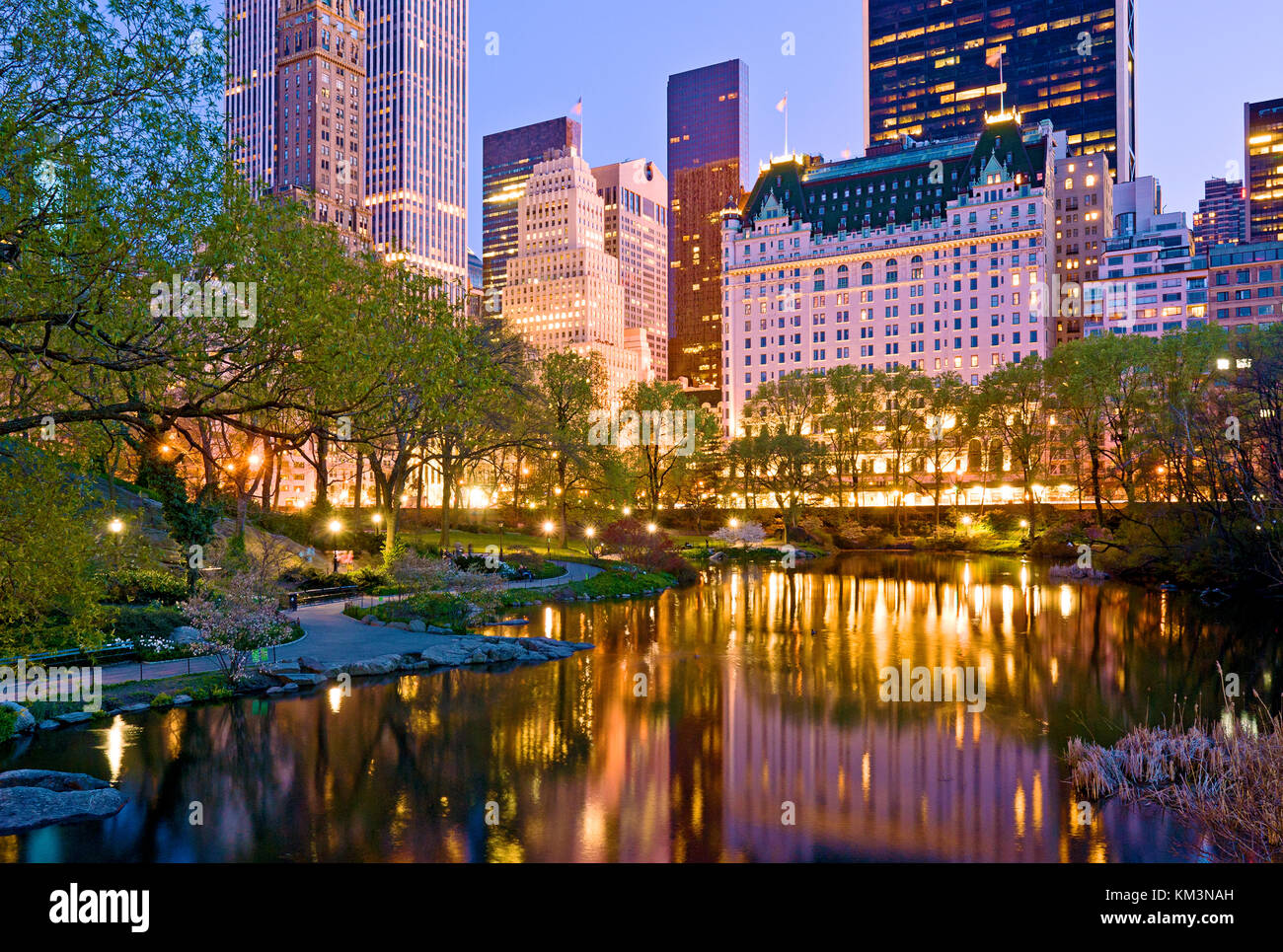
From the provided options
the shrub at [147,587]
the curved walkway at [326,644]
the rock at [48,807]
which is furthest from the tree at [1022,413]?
the rock at [48,807]

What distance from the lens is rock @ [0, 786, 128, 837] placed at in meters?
16.9

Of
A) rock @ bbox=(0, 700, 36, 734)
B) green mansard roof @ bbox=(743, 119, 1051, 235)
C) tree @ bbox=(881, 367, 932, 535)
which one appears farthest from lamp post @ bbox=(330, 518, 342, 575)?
green mansard roof @ bbox=(743, 119, 1051, 235)

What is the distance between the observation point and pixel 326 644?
3288 cm

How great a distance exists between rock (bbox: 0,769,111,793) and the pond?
2.56ft

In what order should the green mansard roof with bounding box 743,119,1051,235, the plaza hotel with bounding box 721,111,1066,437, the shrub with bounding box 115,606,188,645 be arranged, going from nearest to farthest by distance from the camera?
the shrub with bounding box 115,606,188,645, the plaza hotel with bounding box 721,111,1066,437, the green mansard roof with bounding box 743,119,1051,235

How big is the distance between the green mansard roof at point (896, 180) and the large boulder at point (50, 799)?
514ft

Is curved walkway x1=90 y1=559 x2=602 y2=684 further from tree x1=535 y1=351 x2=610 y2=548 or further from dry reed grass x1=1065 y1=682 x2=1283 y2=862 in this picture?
tree x1=535 y1=351 x2=610 y2=548

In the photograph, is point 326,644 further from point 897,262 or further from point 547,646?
point 897,262

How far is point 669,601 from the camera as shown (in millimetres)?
52188

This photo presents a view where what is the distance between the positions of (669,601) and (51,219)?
135 ft

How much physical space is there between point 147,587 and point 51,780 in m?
16.9

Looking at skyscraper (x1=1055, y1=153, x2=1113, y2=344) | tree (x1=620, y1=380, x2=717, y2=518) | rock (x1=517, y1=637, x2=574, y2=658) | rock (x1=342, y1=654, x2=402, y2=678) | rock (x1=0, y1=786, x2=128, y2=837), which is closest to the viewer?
rock (x1=0, y1=786, x2=128, y2=837)

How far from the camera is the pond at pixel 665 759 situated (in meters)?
16.8

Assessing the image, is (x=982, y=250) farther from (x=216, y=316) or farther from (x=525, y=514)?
(x=216, y=316)
